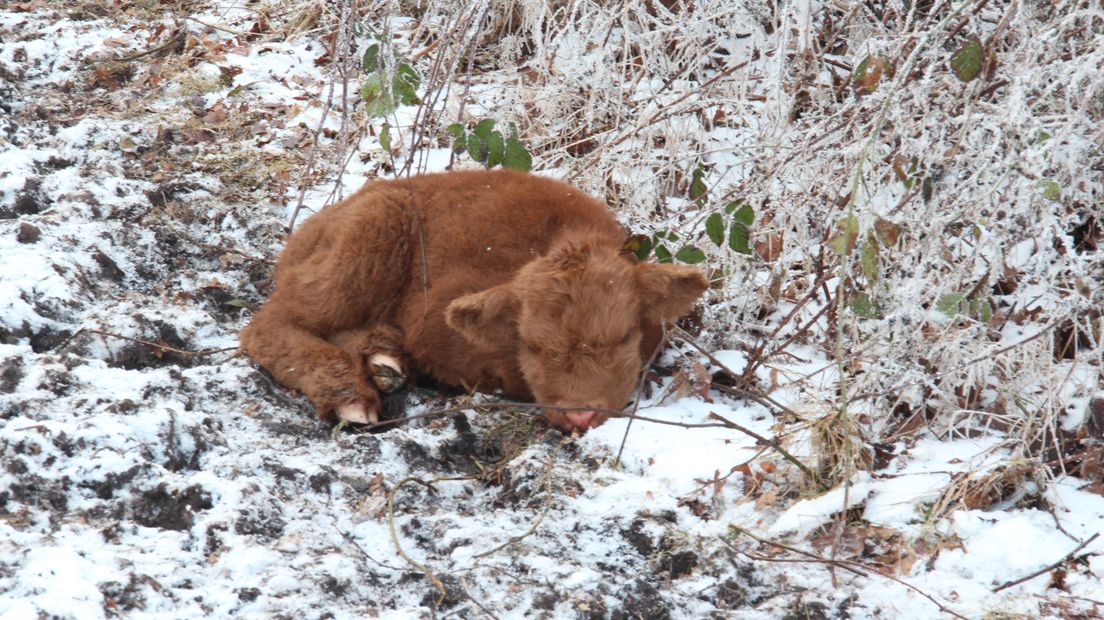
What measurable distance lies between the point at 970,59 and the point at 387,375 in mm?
3303

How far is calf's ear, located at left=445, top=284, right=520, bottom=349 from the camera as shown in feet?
17.3

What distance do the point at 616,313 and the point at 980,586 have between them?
2.07 metres

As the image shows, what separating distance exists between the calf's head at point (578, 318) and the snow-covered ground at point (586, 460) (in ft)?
0.74

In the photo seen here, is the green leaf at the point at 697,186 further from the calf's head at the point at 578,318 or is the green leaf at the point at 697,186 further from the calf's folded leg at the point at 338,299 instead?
the calf's folded leg at the point at 338,299

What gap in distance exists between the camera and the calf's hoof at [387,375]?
5816 millimetres

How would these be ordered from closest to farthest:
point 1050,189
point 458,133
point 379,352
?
point 1050,189 < point 379,352 < point 458,133

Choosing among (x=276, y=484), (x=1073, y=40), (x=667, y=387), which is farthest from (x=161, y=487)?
(x=1073, y=40)

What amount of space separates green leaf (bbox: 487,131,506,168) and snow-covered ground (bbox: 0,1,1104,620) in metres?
0.73

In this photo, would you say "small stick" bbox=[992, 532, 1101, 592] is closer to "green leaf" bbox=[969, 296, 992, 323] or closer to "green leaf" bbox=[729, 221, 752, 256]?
"green leaf" bbox=[969, 296, 992, 323]

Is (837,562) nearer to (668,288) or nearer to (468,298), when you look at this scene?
(668,288)

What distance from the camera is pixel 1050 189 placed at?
158 inches

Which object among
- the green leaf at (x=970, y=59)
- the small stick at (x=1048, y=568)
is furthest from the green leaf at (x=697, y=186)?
the small stick at (x=1048, y=568)

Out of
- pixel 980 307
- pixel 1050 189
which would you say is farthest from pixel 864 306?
pixel 1050 189

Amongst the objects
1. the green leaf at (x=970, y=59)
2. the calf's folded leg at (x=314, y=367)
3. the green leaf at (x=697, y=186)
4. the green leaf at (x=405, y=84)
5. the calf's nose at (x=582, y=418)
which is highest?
the green leaf at (x=970, y=59)
